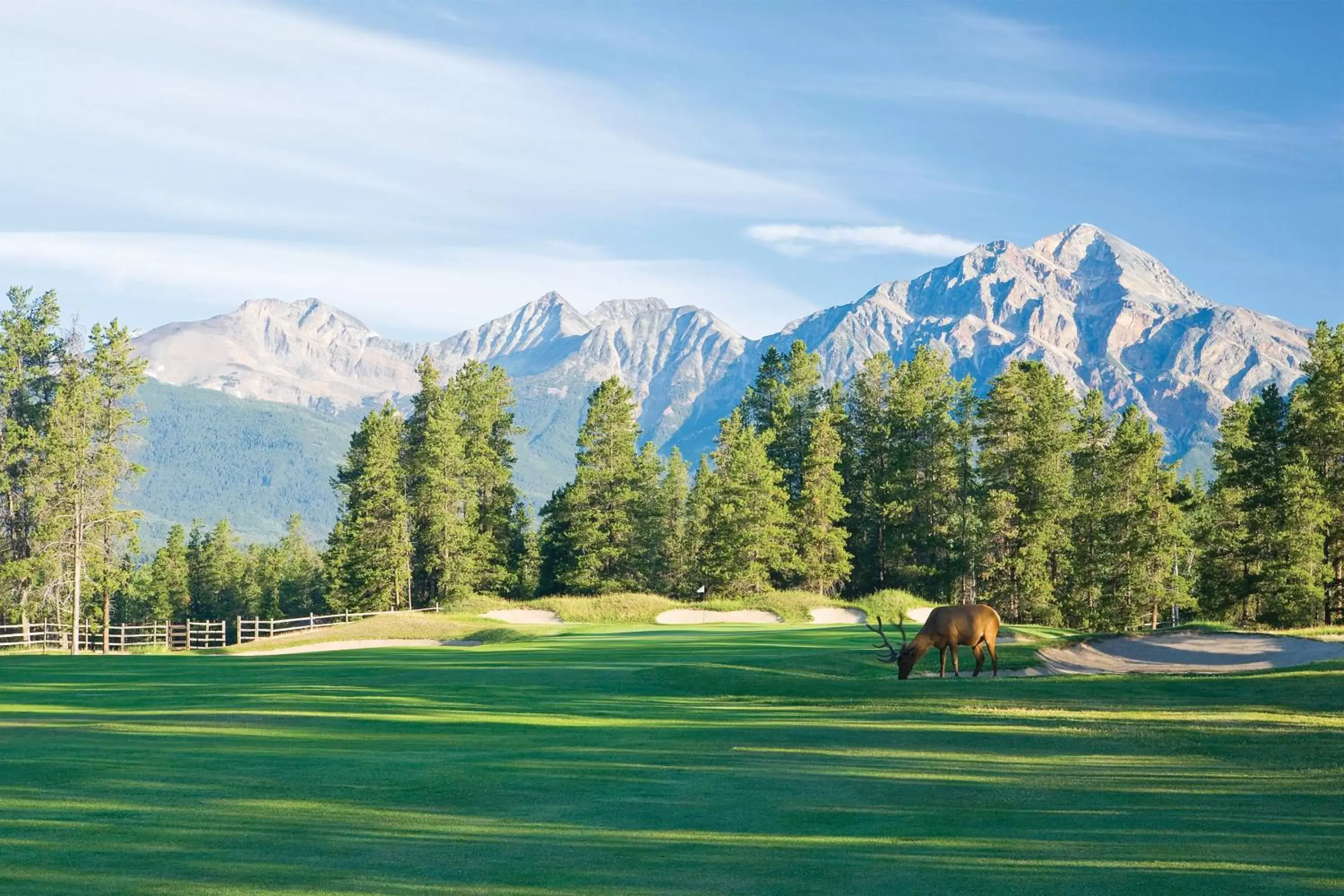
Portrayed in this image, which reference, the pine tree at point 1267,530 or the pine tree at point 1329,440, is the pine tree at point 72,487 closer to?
the pine tree at point 1267,530

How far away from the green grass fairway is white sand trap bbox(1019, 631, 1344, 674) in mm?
8347

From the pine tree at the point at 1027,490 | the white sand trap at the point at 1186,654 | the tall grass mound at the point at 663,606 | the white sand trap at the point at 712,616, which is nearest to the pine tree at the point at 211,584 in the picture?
the tall grass mound at the point at 663,606

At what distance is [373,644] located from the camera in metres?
48.5

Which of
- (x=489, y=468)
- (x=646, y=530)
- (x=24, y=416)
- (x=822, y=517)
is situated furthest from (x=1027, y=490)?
(x=24, y=416)

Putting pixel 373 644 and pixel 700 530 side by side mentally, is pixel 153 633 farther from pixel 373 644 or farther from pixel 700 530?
pixel 700 530

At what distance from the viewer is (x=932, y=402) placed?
79.2 m

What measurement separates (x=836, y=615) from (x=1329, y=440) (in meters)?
26.0

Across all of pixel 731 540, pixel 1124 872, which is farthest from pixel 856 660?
pixel 731 540

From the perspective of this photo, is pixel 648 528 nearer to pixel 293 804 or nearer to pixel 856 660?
pixel 856 660

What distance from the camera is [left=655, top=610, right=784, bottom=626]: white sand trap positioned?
204 ft

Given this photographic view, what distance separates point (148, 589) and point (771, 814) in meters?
109

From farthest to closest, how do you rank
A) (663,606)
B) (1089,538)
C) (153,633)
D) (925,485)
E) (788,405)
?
(788,405) → (925,485) → (1089,538) → (153,633) → (663,606)

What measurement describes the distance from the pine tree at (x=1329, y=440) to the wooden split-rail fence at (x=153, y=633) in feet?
154

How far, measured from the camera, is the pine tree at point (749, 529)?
74.3 m
